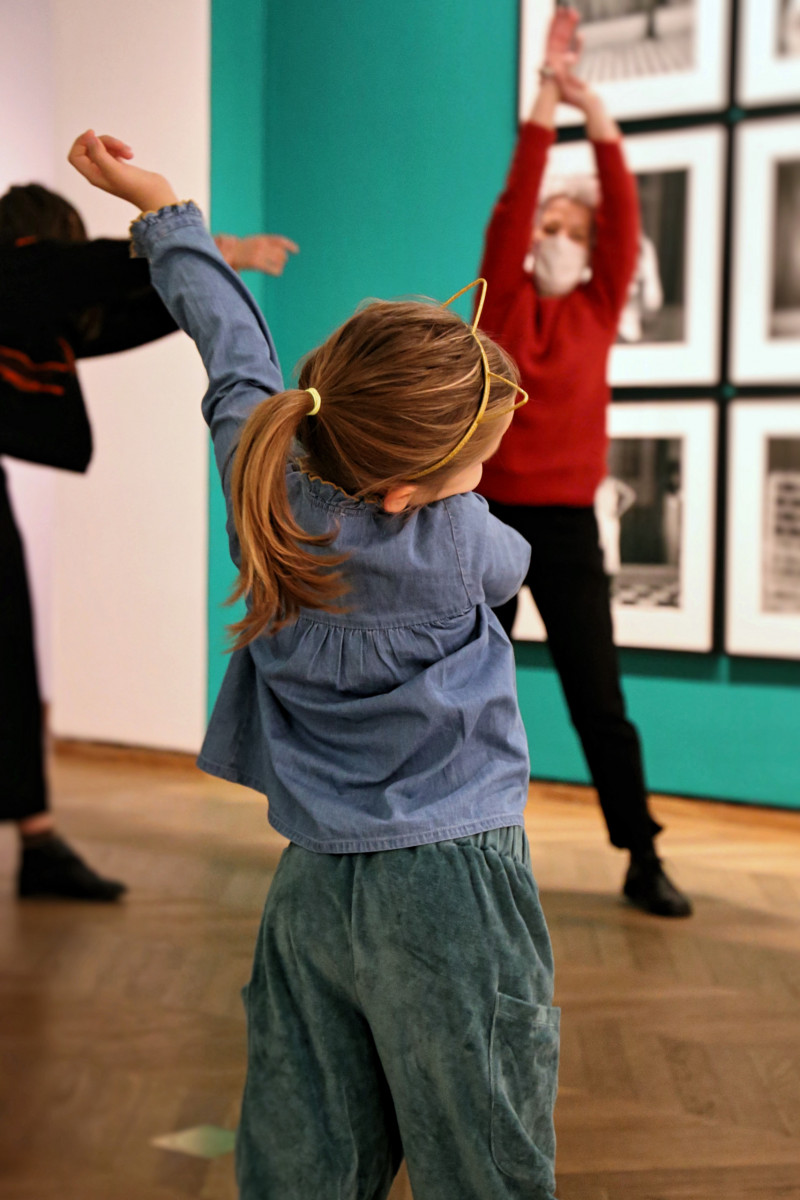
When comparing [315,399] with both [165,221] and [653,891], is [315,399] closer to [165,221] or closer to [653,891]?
[165,221]

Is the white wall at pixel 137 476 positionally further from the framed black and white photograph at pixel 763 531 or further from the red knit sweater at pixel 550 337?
the framed black and white photograph at pixel 763 531

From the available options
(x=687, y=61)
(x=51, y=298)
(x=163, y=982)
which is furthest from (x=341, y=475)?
(x=687, y=61)

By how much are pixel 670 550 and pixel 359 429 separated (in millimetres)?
731

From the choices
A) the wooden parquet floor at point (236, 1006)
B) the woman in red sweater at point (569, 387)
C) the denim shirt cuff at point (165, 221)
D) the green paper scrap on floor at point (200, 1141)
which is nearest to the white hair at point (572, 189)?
the woman in red sweater at point (569, 387)

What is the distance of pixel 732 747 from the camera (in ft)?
4.33

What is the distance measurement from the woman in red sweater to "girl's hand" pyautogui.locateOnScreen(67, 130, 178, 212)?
310 millimetres

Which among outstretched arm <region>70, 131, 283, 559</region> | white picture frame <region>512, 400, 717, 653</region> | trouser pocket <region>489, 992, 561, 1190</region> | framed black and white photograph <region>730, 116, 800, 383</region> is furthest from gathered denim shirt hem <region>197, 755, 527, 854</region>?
framed black and white photograph <region>730, 116, 800, 383</region>

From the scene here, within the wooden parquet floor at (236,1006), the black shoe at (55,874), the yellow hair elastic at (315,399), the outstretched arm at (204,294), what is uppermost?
the outstretched arm at (204,294)

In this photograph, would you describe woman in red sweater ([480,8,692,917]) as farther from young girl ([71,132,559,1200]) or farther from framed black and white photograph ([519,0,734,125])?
young girl ([71,132,559,1200])

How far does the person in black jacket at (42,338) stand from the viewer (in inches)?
40.5

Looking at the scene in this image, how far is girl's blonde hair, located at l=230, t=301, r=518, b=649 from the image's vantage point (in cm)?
75

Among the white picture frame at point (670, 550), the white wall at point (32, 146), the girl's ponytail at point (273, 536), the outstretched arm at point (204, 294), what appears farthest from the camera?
the white picture frame at point (670, 550)

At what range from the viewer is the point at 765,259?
134 centimetres

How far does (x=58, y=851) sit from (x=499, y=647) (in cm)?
54
